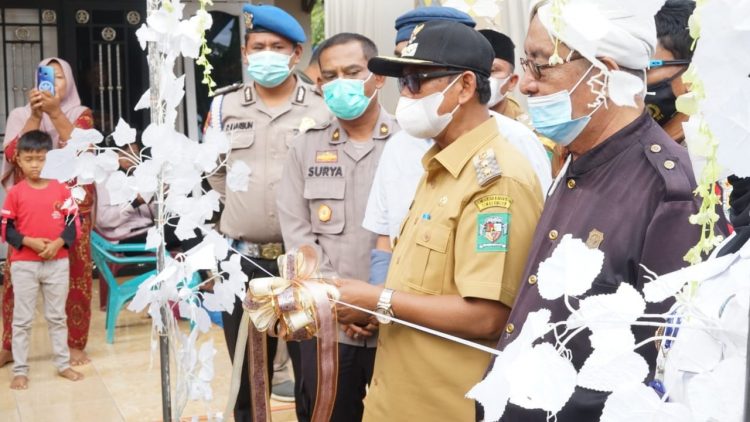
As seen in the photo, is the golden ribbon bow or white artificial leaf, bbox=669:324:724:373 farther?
the golden ribbon bow

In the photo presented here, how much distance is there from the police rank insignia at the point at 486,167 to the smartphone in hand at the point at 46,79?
147 inches

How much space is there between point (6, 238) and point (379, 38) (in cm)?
232

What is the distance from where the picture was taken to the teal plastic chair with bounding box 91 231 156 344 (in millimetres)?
5945

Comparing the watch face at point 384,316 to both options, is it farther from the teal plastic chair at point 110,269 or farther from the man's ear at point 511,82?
the teal plastic chair at point 110,269

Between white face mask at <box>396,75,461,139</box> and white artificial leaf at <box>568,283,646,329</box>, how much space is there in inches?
53.5

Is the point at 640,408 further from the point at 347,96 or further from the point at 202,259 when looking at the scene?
the point at 347,96

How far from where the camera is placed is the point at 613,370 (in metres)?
0.83

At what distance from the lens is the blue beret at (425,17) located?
113 inches

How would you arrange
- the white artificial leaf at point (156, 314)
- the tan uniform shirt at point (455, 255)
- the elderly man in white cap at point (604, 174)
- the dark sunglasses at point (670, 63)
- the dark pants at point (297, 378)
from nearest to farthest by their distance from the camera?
the elderly man in white cap at point (604, 174) → the white artificial leaf at point (156, 314) → the tan uniform shirt at point (455, 255) → the dark sunglasses at point (670, 63) → the dark pants at point (297, 378)

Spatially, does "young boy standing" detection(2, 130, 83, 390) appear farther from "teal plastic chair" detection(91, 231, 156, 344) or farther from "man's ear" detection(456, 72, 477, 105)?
"man's ear" detection(456, 72, 477, 105)

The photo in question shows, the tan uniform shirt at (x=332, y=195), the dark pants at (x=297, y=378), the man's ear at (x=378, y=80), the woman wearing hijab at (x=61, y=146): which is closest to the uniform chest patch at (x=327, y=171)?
the tan uniform shirt at (x=332, y=195)

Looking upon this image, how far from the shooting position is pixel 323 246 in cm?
303

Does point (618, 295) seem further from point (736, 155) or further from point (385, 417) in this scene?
point (385, 417)

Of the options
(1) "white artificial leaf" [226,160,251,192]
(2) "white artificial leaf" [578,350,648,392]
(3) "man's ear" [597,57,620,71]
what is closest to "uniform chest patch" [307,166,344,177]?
(1) "white artificial leaf" [226,160,251,192]
